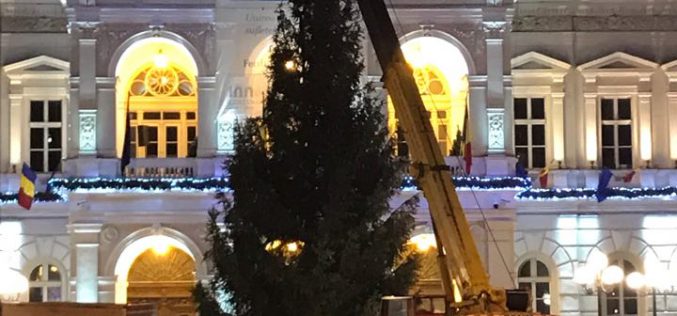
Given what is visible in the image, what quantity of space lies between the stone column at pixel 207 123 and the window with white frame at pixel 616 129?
35.5 ft

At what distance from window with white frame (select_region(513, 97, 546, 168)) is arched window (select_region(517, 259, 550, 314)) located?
281 centimetres

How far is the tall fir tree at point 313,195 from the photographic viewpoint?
17000 millimetres

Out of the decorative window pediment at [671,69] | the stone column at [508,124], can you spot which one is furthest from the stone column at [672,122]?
the stone column at [508,124]

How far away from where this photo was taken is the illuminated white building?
3238 centimetres

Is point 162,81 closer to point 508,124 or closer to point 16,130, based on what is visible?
point 16,130

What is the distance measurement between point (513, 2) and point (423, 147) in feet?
52.4

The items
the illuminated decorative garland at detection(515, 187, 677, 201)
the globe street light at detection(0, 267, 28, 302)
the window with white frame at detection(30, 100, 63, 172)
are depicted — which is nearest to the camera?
the globe street light at detection(0, 267, 28, 302)

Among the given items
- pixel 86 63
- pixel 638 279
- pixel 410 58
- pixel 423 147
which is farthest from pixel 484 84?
pixel 423 147

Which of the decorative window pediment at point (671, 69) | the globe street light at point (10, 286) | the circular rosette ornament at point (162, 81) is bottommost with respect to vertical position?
the globe street light at point (10, 286)

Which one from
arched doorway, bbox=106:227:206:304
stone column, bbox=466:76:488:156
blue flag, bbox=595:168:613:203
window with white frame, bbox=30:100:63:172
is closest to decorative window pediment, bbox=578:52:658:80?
blue flag, bbox=595:168:613:203

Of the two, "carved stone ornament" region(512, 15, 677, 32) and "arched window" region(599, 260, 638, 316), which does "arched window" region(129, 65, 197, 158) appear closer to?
"carved stone ornament" region(512, 15, 677, 32)

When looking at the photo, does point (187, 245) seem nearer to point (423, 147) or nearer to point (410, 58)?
point (410, 58)

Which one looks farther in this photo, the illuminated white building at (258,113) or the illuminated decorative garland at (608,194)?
the illuminated decorative garland at (608,194)

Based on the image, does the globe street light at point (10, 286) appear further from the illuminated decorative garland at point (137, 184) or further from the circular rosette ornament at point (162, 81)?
the circular rosette ornament at point (162, 81)
